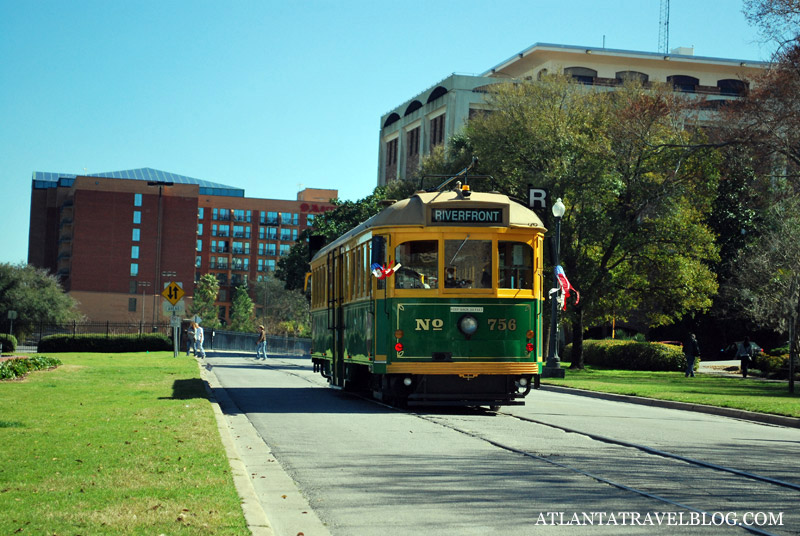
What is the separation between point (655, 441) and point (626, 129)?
2449 centimetres

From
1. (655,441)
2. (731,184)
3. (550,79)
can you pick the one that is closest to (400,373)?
(655,441)

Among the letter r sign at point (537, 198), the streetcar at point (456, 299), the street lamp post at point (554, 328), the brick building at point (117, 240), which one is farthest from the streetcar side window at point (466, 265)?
the brick building at point (117, 240)

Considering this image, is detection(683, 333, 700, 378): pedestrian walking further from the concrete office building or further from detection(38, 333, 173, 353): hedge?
the concrete office building

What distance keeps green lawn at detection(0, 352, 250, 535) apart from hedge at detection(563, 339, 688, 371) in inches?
1139

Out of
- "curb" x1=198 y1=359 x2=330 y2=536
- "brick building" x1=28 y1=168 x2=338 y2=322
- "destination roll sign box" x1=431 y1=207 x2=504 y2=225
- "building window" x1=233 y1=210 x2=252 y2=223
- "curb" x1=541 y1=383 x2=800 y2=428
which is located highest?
"building window" x1=233 y1=210 x2=252 y2=223

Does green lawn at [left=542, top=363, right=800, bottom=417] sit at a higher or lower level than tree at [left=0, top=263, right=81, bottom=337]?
lower

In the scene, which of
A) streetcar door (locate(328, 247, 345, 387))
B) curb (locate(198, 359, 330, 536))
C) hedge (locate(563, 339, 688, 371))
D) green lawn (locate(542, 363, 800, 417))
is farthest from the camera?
hedge (locate(563, 339, 688, 371))

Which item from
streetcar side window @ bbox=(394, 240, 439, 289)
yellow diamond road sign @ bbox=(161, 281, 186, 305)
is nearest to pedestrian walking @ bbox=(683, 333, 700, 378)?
yellow diamond road sign @ bbox=(161, 281, 186, 305)

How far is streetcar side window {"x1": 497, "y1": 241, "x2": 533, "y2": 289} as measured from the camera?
1695 cm

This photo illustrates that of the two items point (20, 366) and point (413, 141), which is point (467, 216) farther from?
point (413, 141)

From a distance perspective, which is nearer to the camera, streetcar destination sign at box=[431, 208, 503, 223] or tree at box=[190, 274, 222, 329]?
streetcar destination sign at box=[431, 208, 503, 223]

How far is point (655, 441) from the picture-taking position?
507 inches

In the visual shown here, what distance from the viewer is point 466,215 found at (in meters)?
16.8

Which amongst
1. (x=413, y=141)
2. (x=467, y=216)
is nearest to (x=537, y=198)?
(x=467, y=216)
